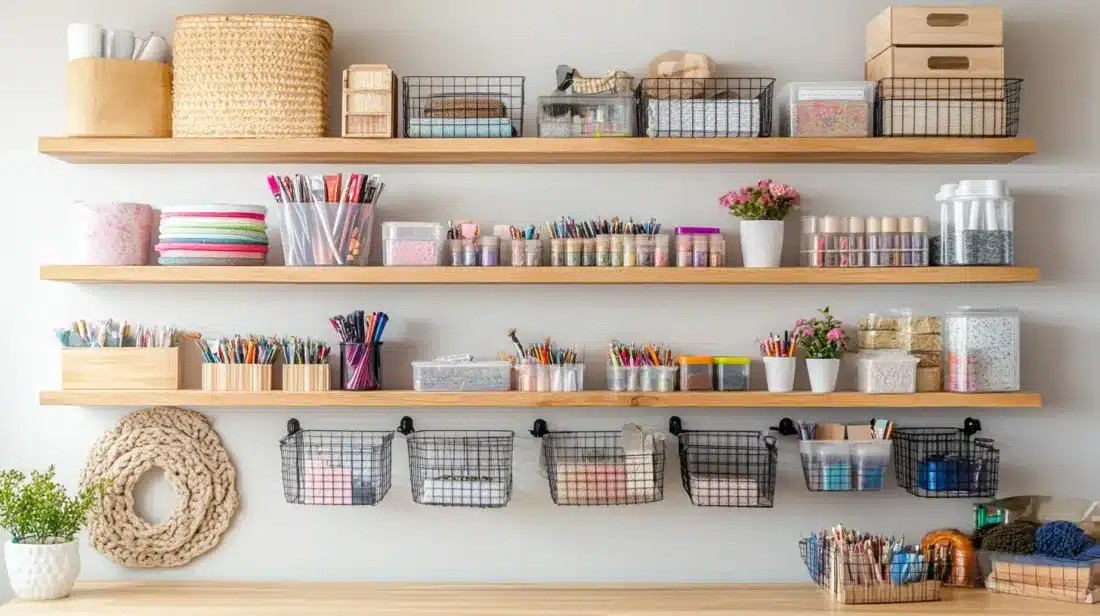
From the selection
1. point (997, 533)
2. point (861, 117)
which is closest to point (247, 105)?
point (861, 117)

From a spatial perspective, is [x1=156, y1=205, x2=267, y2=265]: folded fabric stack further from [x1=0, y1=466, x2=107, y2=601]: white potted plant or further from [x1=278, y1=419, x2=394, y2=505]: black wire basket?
[x1=0, y1=466, x2=107, y2=601]: white potted plant

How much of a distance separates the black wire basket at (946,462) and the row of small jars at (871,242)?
0.52 meters

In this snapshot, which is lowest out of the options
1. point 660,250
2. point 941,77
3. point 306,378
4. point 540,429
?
point 540,429

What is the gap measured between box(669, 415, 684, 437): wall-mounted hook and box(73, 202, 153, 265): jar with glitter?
5.32ft

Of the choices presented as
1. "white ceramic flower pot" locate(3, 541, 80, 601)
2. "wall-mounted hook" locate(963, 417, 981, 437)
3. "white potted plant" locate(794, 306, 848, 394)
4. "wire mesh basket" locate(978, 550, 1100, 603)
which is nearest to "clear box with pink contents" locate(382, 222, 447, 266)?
"white potted plant" locate(794, 306, 848, 394)

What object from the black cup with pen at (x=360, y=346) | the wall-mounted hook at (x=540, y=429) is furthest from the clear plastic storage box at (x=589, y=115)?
the wall-mounted hook at (x=540, y=429)

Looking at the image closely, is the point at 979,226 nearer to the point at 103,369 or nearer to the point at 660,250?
the point at 660,250

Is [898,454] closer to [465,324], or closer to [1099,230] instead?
[1099,230]

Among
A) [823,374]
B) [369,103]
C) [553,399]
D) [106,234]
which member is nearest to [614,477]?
[553,399]

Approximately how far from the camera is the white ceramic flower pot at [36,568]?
9.15 feet

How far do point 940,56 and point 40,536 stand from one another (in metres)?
2.84

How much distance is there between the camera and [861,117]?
2.96 meters

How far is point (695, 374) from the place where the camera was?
2.99m

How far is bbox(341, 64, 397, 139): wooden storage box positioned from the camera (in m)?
2.95
